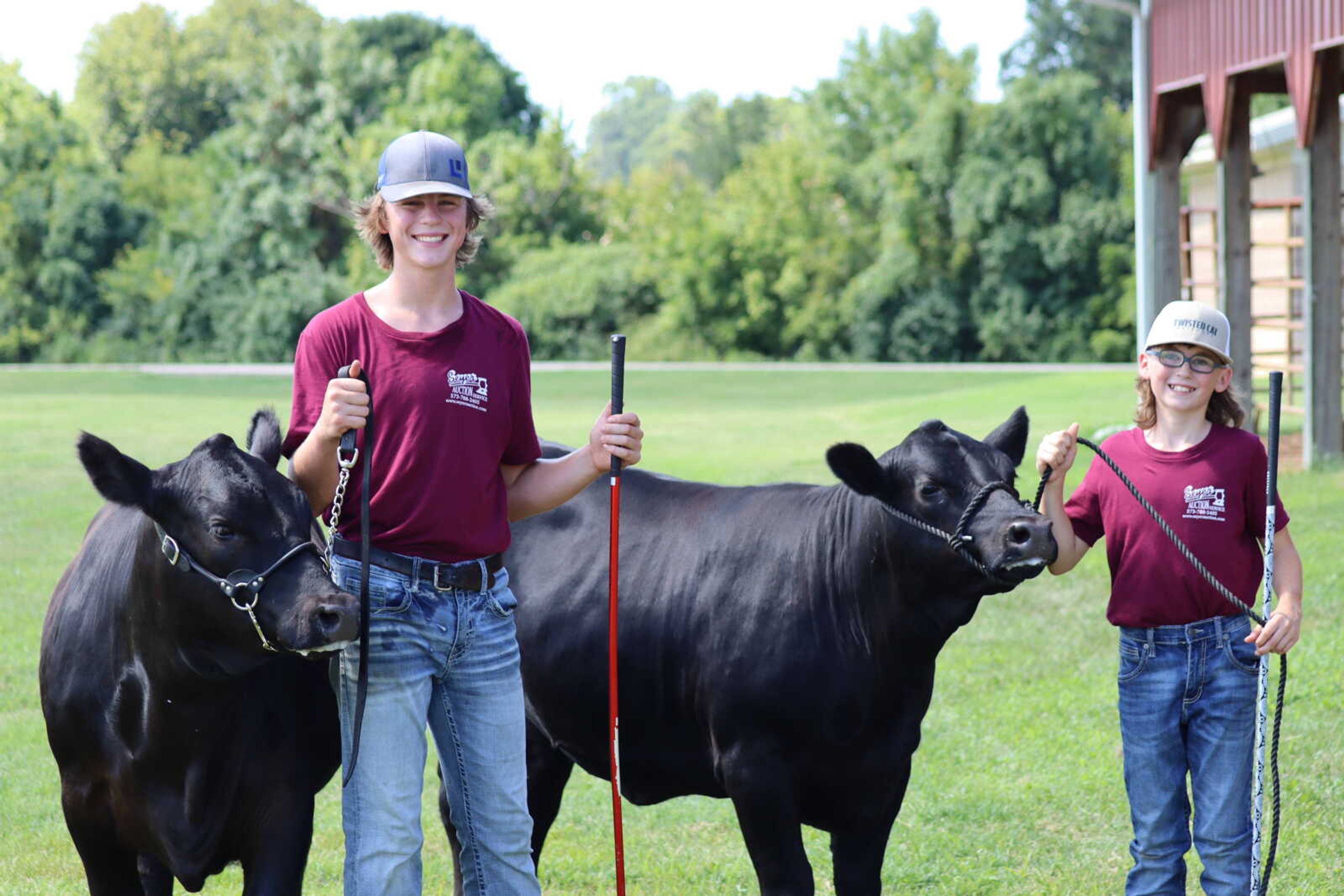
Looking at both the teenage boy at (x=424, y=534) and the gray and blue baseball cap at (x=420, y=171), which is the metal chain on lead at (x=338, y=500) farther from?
the gray and blue baseball cap at (x=420, y=171)

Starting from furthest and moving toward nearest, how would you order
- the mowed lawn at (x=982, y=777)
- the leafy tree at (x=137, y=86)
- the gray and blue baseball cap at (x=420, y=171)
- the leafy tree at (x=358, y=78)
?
the leafy tree at (x=137, y=86)
the leafy tree at (x=358, y=78)
the mowed lawn at (x=982, y=777)
the gray and blue baseball cap at (x=420, y=171)

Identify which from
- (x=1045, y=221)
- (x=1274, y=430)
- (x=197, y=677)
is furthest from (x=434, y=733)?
(x=1045, y=221)

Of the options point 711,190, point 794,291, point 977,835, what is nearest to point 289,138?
point 794,291

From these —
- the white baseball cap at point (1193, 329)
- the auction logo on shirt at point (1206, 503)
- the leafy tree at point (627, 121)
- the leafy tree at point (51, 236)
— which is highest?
the leafy tree at point (627, 121)

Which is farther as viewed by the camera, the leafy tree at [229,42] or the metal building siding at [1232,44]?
the leafy tree at [229,42]

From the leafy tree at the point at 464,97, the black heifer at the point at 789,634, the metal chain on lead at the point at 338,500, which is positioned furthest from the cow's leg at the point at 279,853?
the leafy tree at the point at 464,97

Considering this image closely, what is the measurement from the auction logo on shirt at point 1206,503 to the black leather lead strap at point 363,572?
224 cm

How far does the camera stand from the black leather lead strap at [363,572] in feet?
11.2

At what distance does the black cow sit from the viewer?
344 cm

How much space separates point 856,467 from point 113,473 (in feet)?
6.12

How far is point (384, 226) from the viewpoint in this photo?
12.4 feet

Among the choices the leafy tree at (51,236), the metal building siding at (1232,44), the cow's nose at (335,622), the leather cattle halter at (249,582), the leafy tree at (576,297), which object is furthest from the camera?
the leafy tree at (51,236)

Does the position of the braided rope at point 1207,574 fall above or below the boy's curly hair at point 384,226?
below

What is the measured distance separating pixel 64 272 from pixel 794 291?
2347 centimetres
